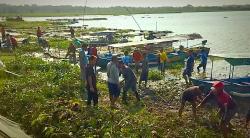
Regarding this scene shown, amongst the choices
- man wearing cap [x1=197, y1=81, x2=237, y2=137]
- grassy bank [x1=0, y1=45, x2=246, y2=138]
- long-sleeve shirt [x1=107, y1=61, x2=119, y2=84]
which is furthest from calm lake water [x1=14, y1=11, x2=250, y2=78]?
man wearing cap [x1=197, y1=81, x2=237, y2=137]

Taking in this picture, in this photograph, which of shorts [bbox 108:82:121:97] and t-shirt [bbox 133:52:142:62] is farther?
t-shirt [bbox 133:52:142:62]

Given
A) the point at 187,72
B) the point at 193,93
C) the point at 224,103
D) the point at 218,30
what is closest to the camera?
the point at 224,103

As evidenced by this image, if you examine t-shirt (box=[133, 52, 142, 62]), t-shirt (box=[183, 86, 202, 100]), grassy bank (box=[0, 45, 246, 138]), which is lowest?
grassy bank (box=[0, 45, 246, 138])

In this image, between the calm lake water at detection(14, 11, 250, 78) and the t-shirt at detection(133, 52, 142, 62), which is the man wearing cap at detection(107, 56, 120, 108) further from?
the calm lake water at detection(14, 11, 250, 78)

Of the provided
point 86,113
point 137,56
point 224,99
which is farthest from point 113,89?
point 137,56

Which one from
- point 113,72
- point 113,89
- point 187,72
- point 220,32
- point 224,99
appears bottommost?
point 187,72

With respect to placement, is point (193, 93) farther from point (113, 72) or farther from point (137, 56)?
point (137, 56)

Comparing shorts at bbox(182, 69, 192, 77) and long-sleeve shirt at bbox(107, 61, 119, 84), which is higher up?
long-sleeve shirt at bbox(107, 61, 119, 84)

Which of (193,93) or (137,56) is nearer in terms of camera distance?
(193,93)

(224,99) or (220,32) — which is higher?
(224,99)

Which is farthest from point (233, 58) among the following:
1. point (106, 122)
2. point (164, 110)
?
point (106, 122)

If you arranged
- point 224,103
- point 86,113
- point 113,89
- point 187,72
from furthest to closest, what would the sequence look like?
1. point 187,72
2. point 113,89
3. point 86,113
4. point 224,103

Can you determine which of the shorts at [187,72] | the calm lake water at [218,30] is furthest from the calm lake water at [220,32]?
the shorts at [187,72]

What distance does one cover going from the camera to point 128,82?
13.9 m
